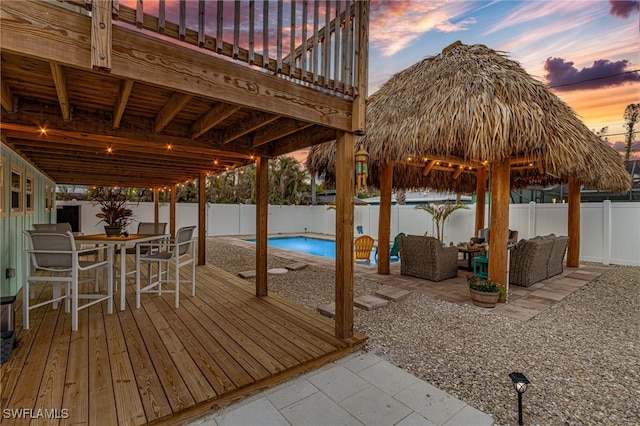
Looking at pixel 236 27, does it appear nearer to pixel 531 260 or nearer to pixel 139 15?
pixel 139 15

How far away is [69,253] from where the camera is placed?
3094mm

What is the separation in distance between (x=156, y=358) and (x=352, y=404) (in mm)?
1736

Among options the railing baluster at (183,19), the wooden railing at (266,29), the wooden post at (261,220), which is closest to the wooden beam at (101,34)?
the wooden railing at (266,29)

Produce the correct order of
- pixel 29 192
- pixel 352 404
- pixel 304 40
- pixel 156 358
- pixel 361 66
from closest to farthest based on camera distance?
pixel 352 404
pixel 304 40
pixel 156 358
pixel 361 66
pixel 29 192

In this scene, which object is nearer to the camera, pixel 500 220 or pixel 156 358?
pixel 156 358

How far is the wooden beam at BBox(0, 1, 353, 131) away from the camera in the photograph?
1.37 meters

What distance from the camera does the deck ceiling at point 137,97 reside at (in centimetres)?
146

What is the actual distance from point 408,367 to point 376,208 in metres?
11.3

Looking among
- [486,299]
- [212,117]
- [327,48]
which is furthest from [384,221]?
[212,117]

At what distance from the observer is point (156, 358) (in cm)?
248

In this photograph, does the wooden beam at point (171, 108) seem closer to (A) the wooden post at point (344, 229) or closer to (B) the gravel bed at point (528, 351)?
(A) the wooden post at point (344, 229)

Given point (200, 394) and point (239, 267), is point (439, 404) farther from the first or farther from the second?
point (239, 267)

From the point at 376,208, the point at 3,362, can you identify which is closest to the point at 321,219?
the point at 376,208

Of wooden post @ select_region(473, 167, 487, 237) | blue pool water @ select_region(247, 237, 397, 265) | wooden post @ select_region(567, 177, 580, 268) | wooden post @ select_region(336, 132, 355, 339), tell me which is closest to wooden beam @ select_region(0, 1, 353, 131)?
wooden post @ select_region(336, 132, 355, 339)
